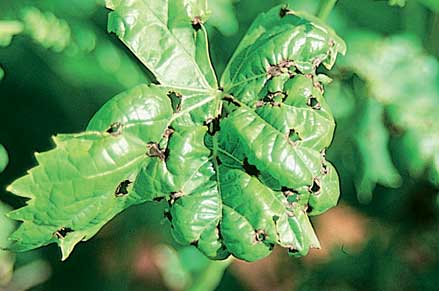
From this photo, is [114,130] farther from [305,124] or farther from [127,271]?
[127,271]

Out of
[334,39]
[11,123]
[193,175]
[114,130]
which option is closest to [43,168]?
[114,130]

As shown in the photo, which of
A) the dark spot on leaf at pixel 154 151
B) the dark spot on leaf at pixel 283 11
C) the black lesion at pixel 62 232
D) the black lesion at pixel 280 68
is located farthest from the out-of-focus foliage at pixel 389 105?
the black lesion at pixel 62 232

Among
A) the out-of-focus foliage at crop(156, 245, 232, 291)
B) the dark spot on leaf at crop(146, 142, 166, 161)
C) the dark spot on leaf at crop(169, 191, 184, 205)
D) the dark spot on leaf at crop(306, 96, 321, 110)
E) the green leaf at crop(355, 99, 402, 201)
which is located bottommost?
the out-of-focus foliage at crop(156, 245, 232, 291)

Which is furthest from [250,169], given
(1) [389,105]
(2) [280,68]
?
(1) [389,105]

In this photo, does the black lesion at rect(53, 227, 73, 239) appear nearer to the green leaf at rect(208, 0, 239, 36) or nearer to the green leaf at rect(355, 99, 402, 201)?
the green leaf at rect(208, 0, 239, 36)

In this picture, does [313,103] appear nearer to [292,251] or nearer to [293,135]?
[293,135]

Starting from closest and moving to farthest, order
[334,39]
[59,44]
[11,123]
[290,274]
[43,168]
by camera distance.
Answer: [43,168]
[334,39]
[59,44]
[11,123]
[290,274]

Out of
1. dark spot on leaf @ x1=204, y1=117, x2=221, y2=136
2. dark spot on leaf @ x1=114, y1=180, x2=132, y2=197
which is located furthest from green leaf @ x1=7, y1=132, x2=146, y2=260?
dark spot on leaf @ x1=204, y1=117, x2=221, y2=136
